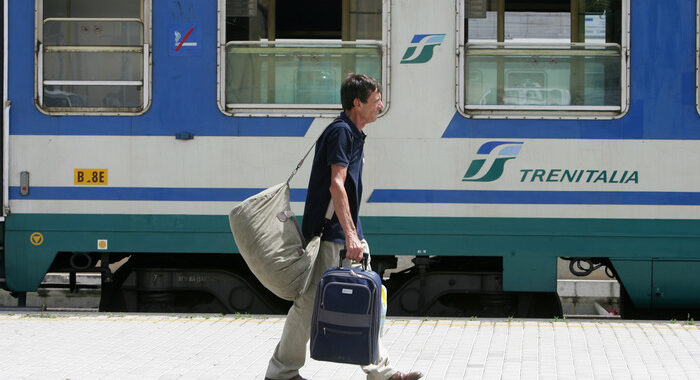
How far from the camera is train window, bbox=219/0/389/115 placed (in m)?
7.29

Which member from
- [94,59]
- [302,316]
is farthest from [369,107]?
[94,59]

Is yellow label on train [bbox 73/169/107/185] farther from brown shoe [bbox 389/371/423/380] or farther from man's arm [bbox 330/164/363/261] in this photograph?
brown shoe [bbox 389/371/423/380]

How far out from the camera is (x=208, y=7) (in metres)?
7.30

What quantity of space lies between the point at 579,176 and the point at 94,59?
402cm

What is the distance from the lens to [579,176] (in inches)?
281

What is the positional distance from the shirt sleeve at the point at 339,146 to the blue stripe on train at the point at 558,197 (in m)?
2.63

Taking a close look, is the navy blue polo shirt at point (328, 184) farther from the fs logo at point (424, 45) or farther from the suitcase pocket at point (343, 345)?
the fs logo at point (424, 45)

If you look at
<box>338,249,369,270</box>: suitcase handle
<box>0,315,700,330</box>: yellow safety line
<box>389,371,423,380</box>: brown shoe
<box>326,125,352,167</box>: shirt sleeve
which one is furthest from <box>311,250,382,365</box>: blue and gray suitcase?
<box>0,315,700,330</box>: yellow safety line

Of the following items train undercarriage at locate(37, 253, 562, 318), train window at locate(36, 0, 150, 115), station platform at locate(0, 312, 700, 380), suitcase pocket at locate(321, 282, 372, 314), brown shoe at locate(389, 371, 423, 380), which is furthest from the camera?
train undercarriage at locate(37, 253, 562, 318)

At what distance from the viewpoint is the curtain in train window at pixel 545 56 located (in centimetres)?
723

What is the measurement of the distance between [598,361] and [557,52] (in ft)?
8.86

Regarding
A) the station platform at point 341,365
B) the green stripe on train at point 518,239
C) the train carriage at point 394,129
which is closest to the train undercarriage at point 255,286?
the train carriage at point 394,129

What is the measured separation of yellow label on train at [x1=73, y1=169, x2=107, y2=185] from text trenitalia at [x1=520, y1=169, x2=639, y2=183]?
3348 millimetres

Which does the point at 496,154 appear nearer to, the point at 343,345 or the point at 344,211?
the point at 344,211
